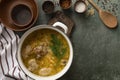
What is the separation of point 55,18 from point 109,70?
0.26 metres

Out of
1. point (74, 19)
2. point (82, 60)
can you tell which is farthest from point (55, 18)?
point (82, 60)

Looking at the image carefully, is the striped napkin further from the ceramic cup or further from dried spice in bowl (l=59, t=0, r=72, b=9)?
dried spice in bowl (l=59, t=0, r=72, b=9)

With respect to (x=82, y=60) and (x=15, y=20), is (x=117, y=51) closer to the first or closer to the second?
(x=82, y=60)

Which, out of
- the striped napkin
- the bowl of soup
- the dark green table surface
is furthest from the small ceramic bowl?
the striped napkin

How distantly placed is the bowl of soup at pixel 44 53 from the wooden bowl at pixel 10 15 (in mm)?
44

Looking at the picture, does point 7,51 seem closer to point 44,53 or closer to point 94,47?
point 44,53

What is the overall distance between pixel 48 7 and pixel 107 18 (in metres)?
0.21

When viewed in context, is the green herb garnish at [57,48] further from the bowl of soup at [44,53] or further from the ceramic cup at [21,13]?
the ceramic cup at [21,13]

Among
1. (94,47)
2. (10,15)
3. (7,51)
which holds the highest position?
(10,15)

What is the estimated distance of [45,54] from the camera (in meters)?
1.47

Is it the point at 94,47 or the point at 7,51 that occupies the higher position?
the point at 7,51

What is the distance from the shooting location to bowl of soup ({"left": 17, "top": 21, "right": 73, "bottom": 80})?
4.81 ft

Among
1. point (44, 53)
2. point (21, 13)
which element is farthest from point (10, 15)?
point (44, 53)

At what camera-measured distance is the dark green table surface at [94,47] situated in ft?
5.01
